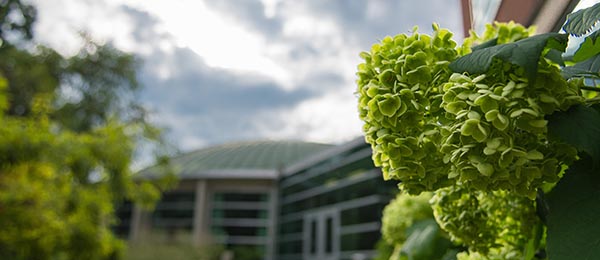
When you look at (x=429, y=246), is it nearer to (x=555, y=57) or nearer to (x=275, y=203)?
(x=555, y=57)

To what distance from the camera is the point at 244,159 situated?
30.1 m

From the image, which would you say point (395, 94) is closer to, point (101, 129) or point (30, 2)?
point (30, 2)

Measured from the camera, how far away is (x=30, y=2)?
5.19 metres

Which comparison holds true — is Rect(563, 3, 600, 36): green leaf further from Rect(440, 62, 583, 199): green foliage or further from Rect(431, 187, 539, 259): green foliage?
Rect(431, 187, 539, 259): green foliage

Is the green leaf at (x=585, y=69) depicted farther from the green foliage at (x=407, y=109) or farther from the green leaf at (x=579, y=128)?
the green foliage at (x=407, y=109)

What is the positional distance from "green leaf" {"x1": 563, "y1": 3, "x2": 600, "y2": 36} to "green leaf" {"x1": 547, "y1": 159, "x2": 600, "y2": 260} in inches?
10.1

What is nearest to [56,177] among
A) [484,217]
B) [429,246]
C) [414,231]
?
[414,231]

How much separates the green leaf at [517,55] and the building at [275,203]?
1553cm

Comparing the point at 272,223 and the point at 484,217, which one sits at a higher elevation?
the point at 272,223

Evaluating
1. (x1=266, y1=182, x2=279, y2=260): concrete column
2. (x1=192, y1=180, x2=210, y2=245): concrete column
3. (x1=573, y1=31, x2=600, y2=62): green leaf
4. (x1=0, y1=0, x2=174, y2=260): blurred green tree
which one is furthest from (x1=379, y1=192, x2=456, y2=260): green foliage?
(x1=192, y1=180, x2=210, y2=245): concrete column

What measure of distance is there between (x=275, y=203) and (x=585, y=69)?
83.6 feet

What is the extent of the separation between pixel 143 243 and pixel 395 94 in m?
26.1

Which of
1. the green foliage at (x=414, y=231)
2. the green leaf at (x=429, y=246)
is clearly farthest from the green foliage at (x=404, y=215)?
the green leaf at (x=429, y=246)

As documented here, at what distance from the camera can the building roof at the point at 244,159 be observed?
88.4ft
